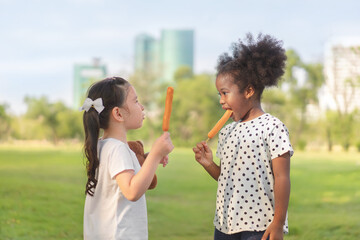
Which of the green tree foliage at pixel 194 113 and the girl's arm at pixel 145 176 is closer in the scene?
the girl's arm at pixel 145 176

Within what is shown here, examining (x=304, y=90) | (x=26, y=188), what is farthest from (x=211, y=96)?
(x=26, y=188)

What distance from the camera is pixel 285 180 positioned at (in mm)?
1631

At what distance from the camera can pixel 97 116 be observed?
156 centimetres

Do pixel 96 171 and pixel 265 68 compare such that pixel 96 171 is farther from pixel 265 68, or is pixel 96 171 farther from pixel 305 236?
pixel 305 236

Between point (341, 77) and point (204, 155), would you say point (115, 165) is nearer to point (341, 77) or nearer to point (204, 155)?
point (204, 155)

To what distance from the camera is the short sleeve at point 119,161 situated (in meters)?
1.48

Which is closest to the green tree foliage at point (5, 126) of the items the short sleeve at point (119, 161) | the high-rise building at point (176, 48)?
the short sleeve at point (119, 161)

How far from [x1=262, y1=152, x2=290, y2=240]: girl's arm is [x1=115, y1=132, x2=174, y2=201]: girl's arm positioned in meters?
0.40

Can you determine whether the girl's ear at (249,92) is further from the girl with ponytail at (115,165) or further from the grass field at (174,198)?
the grass field at (174,198)

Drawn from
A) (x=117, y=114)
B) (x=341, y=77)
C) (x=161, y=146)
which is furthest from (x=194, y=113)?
(x=161, y=146)

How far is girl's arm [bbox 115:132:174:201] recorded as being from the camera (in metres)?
1.44

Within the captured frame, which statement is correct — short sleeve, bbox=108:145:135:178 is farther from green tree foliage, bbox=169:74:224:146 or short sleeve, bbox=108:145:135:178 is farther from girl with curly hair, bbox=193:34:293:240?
green tree foliage, bbox=169:74:224:146

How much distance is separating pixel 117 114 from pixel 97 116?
0.20ft

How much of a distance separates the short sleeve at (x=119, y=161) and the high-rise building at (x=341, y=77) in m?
15.4
